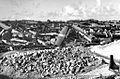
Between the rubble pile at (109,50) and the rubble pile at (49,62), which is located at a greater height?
the rubble pile at (109,50)

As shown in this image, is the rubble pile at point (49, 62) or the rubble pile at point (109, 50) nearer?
the rubble pile at point (49, 62)

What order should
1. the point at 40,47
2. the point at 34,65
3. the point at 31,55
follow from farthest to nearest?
the point at 40,47, the point at 31,55, the point at 34,65

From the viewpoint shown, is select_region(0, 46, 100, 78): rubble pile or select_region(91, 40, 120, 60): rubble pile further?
select_region(91, 40, 120, 60): rubble pile

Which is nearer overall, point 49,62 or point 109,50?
point 49,62

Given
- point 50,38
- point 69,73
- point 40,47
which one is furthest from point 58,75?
point 50,38

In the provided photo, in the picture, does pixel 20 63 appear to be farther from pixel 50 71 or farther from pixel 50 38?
pixel 50 38

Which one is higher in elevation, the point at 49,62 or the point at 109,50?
the point at 109,50

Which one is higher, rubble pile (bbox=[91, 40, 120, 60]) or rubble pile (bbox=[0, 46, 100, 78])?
rubble pile (bbox=[91, 40, 120, 60])

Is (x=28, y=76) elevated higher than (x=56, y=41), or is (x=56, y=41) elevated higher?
(x=56, y=41)
